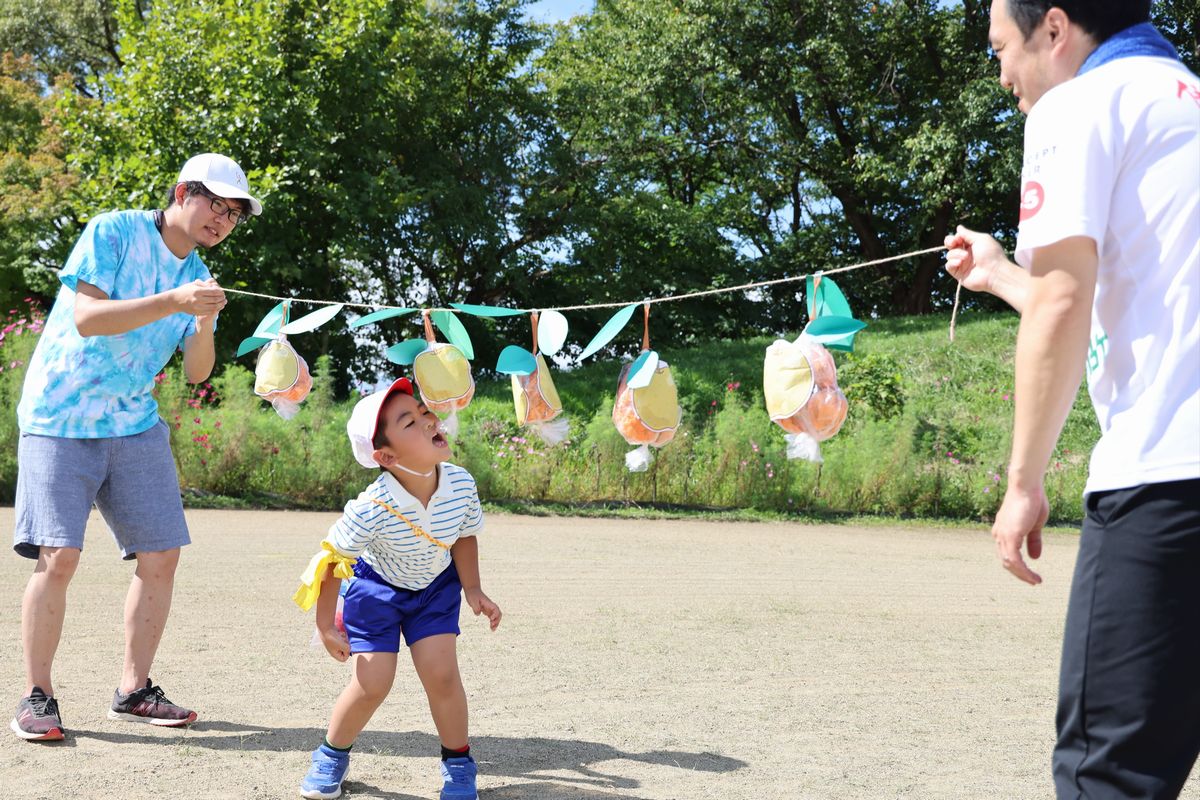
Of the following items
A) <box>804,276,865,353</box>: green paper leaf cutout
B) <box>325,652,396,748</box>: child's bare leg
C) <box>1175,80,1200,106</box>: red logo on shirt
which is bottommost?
<box>325,652,396,748</box>: child's bare leg

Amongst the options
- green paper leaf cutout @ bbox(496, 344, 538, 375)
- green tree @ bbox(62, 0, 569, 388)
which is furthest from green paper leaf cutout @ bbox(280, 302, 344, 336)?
green tree @ bbox(62, 0, 569, 388)

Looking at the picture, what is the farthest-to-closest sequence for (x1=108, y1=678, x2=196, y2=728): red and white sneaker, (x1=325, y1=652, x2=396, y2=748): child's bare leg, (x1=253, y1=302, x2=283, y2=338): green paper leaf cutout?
(x1=253, y1=302, x2=283, y2=338): green paper leaf cutout < (x1=108, y1=678, x2=196, y2=728): red and white sneaker < (x1=325, y1=652, x2=396, y2=748): child's bare leg

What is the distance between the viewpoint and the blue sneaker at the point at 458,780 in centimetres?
340

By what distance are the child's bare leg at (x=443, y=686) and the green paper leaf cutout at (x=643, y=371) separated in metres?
1.28

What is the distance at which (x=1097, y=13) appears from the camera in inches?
77.7

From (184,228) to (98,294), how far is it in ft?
1.32

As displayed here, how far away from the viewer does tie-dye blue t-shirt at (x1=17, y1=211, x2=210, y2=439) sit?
3.89m

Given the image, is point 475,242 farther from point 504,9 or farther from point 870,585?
point 870,585

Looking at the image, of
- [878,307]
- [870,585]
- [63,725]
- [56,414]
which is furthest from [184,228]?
[878,307]

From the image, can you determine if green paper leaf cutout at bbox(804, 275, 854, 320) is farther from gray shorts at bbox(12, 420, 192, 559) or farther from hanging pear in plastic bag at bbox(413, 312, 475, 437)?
gray shorts at bbox(12, 420, 192, 559)

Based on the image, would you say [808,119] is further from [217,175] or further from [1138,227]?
[1138,227]

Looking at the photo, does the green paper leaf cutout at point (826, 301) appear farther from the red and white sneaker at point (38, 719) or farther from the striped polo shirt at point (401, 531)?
the red and white sneaker at point (38, 719)

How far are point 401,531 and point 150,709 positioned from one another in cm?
136

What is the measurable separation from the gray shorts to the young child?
883 mm
